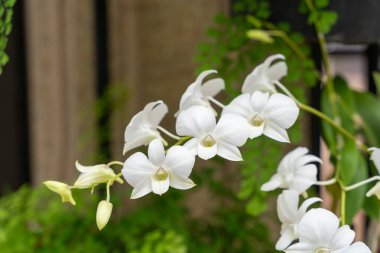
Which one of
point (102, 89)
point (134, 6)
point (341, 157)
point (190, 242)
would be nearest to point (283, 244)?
point (341, 157)

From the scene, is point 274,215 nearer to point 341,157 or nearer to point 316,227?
point 341,157

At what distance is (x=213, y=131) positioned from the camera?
44cm

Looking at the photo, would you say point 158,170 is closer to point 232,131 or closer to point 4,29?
point 232,131

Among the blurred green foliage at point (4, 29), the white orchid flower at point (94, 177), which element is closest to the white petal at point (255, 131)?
the white orchid flower at point (94, 177)

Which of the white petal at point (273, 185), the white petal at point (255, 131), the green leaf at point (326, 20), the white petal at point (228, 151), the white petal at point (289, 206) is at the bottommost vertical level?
the white petal at point (273, 185)

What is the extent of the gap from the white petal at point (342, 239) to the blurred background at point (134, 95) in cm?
35

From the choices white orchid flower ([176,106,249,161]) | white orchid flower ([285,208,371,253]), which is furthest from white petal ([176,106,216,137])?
white orchid flower ([285,208,371,253])

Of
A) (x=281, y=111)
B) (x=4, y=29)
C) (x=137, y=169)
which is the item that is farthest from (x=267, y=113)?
(x=4, y=29)

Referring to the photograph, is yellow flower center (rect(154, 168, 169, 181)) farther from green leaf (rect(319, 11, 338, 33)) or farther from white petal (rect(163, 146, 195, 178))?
green leaf (rect(319, 11, 338, 33))

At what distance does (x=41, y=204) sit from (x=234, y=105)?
0.76 meters

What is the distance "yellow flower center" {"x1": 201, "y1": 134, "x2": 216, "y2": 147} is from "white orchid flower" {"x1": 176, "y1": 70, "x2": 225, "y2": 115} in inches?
1.9

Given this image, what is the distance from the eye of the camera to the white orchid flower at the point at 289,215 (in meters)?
0.47

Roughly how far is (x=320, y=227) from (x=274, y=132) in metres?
0.09

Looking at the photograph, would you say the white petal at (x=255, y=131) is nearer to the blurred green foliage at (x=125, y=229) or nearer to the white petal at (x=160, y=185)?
the white petal at (x=160, y=185)
